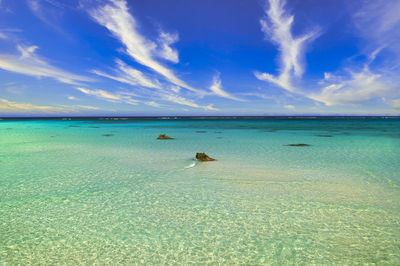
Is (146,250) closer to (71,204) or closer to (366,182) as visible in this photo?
(71,204)

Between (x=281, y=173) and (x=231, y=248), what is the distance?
6.08m

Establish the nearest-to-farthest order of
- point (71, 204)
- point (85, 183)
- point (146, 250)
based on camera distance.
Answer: point (146, 250) < point (71, 204) < point (85, 183)

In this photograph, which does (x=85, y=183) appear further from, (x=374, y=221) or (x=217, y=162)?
(x=374, y=221)

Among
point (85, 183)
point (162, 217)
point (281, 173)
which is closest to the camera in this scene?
point (162, 217)

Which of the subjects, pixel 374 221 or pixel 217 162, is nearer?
pixel 374 221

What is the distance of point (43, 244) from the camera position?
13.7ft

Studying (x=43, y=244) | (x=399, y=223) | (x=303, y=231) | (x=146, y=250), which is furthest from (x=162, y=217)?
(x=399, y=223)

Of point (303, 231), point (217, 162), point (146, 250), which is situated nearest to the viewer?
point (146, 250)

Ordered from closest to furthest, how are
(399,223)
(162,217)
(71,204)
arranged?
(399,223) → (162,217) → (71,204)

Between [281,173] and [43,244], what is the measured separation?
8.08 metres

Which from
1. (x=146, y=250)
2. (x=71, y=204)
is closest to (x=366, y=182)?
(x=146, y=250)

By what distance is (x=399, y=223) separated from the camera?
196 inches

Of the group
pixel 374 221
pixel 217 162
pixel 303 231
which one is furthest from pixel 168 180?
pixel 374 221

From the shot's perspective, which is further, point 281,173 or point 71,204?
point 281,173
